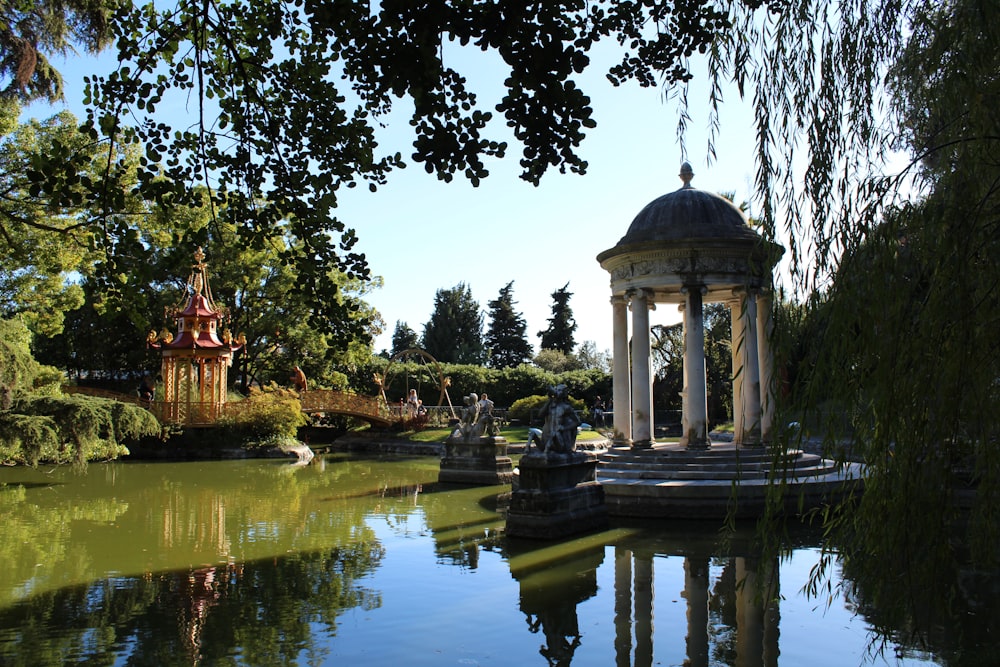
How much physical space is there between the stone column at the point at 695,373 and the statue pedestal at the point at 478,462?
432cm

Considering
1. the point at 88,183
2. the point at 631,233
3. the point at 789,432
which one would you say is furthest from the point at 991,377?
the point at 631,233

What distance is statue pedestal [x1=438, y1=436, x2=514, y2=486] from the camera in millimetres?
16641

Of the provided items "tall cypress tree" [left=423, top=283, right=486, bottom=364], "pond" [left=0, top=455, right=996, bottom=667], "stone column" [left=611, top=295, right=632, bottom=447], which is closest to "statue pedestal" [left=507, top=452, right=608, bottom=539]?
"pond" [left=0, top=455, right=996, bottom=667]

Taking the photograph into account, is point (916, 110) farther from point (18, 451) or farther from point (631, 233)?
point (18, 451)

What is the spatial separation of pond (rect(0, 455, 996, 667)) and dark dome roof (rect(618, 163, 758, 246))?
5.70m

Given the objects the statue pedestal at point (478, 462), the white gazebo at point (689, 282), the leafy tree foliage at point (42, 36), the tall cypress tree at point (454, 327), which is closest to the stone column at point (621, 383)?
the white gazebo at point (689, 282)

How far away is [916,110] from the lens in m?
3.99

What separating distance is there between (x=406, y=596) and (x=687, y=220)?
32.4 feet

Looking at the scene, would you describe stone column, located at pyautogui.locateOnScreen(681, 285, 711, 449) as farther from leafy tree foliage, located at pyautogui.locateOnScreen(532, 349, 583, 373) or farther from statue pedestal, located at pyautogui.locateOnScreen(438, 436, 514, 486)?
leafy tree foliage, located at pyautogui.locateOnScreen(532, 349, 583, 373)

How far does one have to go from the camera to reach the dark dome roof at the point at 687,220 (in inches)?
555

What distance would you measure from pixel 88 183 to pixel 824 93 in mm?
4033

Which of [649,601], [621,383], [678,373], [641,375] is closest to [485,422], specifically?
[621,383]

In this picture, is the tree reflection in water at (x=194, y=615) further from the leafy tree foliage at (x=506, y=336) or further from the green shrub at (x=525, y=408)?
the leafy tree foliage at (x=506, y=336)

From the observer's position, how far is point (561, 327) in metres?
56.7
